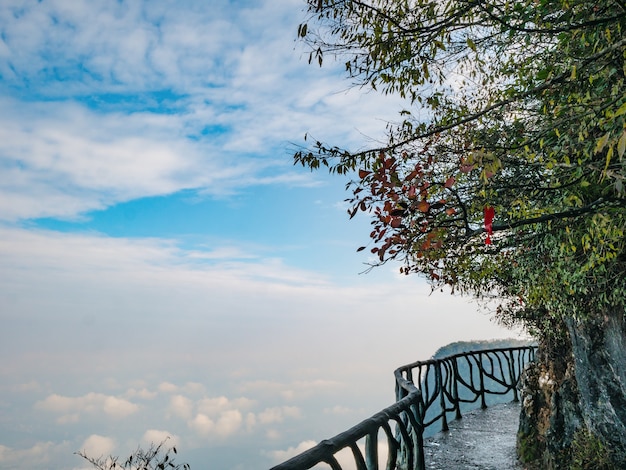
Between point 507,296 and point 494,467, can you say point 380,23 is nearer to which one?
point 494,467

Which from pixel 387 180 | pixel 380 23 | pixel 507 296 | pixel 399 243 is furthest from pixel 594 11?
pixel 507 296

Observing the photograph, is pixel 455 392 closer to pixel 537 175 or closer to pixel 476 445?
pixel 476 445

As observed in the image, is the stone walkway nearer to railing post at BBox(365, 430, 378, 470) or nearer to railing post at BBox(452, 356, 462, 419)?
railing post at BBox(452, 356, 462, 419)

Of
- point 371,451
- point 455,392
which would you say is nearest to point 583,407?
point 455,392

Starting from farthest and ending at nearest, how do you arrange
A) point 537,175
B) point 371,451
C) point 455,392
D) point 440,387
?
point 455,392 → point 440,387 → point 537,175 → point 371,451

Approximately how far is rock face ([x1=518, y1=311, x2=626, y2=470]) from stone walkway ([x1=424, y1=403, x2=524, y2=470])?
0.54 metres

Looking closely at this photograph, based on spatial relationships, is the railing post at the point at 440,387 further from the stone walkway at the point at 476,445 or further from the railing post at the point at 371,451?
the railing post at the point at 371,451

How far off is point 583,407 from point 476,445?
232 centimetres

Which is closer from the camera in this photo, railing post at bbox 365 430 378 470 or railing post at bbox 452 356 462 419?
railing post at bbox 365 430 378 470

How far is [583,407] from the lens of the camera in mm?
10281

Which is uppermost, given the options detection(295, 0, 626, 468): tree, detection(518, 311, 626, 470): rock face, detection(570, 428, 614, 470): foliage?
detection(295, 0, 626, 468): tree

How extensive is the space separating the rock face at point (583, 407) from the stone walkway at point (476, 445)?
540 millimetres

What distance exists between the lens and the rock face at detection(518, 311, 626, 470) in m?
9.55

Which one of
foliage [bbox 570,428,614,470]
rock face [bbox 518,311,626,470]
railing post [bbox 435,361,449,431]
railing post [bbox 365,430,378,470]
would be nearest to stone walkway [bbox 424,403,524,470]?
railing post [bbox 435,361,449,431]
